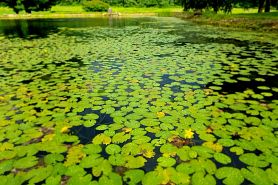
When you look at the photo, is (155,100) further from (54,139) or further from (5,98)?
(5,98)

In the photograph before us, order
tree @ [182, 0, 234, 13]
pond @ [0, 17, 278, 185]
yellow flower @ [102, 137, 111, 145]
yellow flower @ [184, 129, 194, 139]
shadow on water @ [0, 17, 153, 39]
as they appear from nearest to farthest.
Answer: pond @ [0, 17, 278, 185] → yellow flower @ [102, 137, 111, 145] → yellow flower @ [184, 129, 194, 139] → shadow on water @ [0, 17, 153, 39] → tree @ [182, 0, 234, 13]

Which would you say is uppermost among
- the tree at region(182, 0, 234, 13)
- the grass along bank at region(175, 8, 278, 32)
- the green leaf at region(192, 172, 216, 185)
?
the tree at region(182, 0, 234, 13)

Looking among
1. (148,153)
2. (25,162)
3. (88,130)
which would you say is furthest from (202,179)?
(25,162)

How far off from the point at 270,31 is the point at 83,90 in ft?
54.5

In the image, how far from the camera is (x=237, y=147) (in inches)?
136

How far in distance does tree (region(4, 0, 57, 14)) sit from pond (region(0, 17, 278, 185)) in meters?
Answer: 41.5

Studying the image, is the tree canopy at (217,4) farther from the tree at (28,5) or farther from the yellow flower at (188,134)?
the yellow flower at (188,134)

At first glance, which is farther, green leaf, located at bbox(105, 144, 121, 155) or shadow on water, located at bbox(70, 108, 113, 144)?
shadow on water, located at bbox(70, 108, 113, 144)

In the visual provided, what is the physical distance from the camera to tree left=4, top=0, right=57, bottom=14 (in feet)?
143

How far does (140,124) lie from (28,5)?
48796 mm

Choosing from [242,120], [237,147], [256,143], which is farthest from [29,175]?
[242,120]

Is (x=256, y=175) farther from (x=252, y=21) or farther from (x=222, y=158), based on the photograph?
(x=252, y=21)

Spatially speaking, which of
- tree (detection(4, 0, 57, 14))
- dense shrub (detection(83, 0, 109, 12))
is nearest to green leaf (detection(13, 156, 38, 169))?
tree (detection(4, 0, 57, 14))

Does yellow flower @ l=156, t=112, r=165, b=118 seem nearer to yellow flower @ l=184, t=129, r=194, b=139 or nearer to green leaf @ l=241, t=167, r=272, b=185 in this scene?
yellow flower @ l=184, t=129, r=194, b=139
